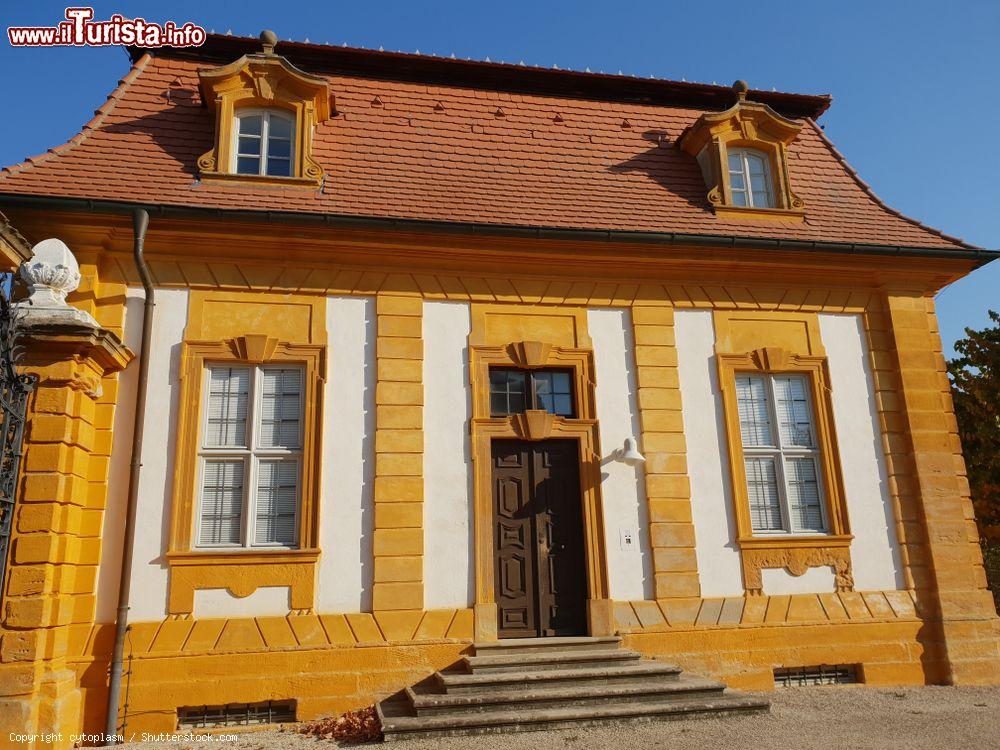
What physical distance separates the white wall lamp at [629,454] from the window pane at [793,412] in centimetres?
189

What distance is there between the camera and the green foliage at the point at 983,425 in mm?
13055

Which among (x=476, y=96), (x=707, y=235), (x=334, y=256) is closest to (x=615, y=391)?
(x=707, y=235)

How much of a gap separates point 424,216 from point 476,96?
2980mm

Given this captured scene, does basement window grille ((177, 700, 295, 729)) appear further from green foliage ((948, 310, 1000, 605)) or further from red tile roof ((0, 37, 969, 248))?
green foliage ((948, 310, 1000, 605))

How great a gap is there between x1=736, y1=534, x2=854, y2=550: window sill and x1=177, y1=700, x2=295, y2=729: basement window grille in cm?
509

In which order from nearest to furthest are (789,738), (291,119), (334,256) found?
(789,738)
(334,256)
(291,119)

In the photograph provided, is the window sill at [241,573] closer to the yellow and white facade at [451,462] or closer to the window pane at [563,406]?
the yellow and white facade at [451,462]

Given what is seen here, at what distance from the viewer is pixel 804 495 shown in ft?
29.0

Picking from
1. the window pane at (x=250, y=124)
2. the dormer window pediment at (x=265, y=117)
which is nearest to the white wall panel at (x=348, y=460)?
the dormer window pediment at (x=265, y=117)

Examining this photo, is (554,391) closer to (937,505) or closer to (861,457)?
(861,457)

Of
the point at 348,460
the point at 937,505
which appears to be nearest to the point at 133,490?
the point at 348,460

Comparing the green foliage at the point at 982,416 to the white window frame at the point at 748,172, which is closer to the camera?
the white window frame at the point at 748,172

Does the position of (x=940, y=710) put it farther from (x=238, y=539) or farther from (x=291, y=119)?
(x=291, y=119)

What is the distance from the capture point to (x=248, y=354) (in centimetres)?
798
